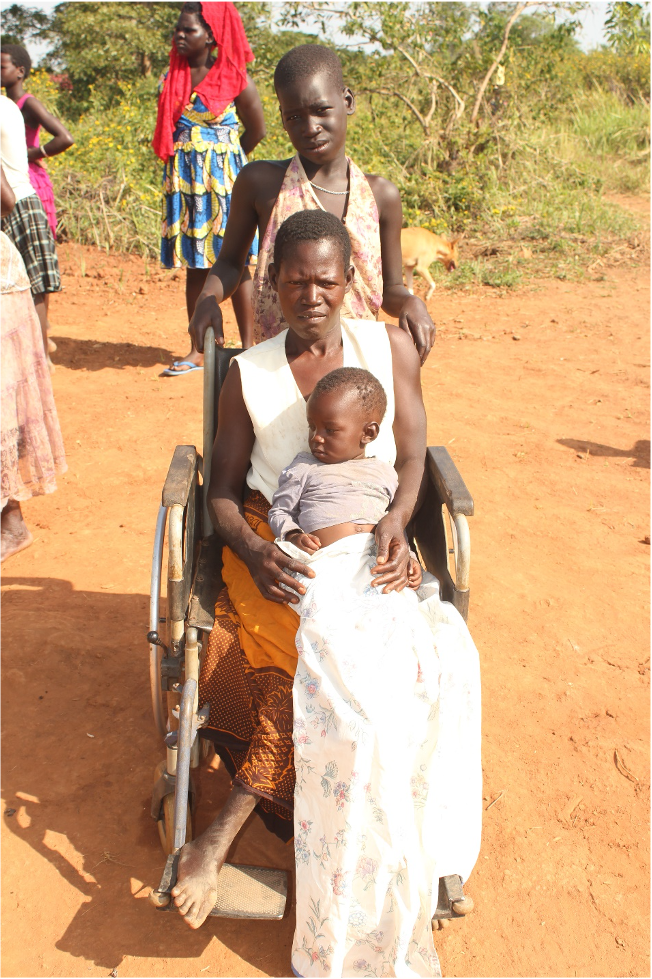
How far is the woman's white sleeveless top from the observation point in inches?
95.9

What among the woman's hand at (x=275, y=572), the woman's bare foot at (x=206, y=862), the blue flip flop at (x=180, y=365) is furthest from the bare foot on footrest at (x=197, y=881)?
the blue flip flop at (x=180, y=365)

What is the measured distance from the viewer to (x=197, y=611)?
230 cm

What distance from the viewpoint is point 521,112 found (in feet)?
36.0

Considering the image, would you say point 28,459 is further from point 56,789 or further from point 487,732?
point 487,732

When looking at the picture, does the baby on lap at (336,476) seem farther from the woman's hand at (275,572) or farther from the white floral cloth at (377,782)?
the white floral cloth at (377,782)

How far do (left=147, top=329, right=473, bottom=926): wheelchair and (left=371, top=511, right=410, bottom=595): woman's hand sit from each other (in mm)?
140

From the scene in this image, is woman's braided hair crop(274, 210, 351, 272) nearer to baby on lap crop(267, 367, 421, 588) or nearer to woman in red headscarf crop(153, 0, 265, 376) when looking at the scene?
baby on lap crop(267, 367, 421, 588)

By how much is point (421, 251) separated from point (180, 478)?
6270mm

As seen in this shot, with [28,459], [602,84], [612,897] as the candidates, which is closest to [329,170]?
[28,459]

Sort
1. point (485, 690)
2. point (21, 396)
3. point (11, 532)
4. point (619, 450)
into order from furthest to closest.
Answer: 1. point (619, 450)
2. point (11, 532)
3. point (21, 396)
4. point (485, 690)

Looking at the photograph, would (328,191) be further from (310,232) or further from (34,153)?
(34,153)

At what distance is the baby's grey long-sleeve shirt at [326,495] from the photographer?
2232mm

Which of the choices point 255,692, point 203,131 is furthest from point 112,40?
point 255,692

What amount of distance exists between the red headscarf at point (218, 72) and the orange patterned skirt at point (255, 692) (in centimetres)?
403
